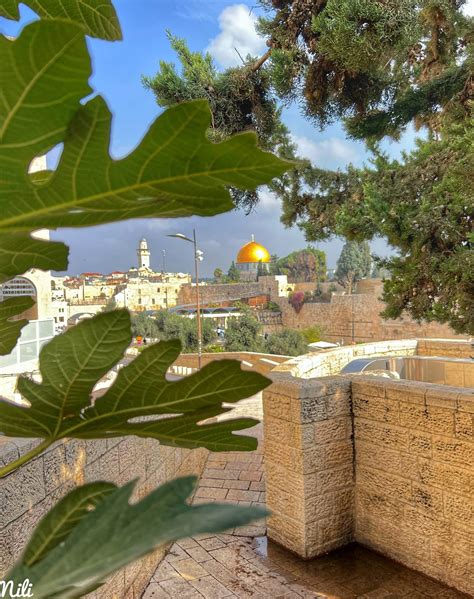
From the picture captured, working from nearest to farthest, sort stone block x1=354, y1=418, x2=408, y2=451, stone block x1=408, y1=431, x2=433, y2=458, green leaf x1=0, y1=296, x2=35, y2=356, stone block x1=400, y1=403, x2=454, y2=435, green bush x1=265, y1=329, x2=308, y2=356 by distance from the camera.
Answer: green leaf x1=0, y1=296, x2=35, y2=356, stone block x1=400, y1=403, x2=454, y2=435, stone block x1=408, y1=431, x2=433, y2=458, stone block x1=354, y1=418, x2=408, y2=451, green bush x1=265, y1=329, x2=308, y2=356

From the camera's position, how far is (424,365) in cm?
561

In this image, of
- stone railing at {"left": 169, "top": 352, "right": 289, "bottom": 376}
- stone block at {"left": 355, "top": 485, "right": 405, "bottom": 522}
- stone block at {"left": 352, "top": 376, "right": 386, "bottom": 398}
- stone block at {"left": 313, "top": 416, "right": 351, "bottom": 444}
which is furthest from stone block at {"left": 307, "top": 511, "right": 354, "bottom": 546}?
stone railing at {"left": 169, "top": 352, "right": 289, "bottom": 376}

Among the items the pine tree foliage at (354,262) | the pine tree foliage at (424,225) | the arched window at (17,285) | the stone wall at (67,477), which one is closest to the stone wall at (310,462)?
the stone wall at (67,477)

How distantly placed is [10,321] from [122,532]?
1.12ft

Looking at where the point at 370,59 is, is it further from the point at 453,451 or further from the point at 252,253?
the point at 252,253

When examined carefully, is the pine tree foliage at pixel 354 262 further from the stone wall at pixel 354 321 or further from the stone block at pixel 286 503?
the stone block at pixel 286 503

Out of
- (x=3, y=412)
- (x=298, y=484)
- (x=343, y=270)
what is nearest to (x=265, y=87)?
(x=298, y=484)

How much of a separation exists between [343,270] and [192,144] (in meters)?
41.9

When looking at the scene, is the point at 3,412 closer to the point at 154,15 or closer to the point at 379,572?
the point at 154,15

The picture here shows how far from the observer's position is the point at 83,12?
0.41 meters

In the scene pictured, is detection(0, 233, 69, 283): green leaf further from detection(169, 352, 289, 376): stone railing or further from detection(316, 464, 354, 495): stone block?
detection(169, 352, 289, 376): stone railing

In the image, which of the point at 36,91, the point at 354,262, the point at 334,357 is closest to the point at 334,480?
the point at 334,357

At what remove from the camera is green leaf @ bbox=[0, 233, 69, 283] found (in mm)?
372

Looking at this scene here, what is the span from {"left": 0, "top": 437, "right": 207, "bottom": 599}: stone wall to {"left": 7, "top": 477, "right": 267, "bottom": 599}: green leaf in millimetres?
1281
